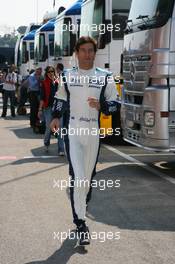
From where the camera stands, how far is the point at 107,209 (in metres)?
7.02

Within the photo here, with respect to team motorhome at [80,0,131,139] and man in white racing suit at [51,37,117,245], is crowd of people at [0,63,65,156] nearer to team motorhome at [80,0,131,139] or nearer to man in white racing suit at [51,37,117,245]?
team motorhome at [80,0,131,139]

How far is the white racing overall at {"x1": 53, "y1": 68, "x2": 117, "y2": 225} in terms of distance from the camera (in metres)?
5.61

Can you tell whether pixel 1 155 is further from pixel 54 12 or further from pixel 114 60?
pixel 54 12

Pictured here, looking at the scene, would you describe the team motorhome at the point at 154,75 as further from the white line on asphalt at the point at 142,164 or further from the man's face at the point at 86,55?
the man's face at the point at 86,55

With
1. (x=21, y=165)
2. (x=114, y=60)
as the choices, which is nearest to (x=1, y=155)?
(x=21, y=165)

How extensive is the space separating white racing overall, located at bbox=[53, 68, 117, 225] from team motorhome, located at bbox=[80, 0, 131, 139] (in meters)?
6.20

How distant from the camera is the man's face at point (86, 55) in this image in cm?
556

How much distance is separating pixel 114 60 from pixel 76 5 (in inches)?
167

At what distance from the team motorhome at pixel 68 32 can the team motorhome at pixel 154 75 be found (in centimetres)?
614

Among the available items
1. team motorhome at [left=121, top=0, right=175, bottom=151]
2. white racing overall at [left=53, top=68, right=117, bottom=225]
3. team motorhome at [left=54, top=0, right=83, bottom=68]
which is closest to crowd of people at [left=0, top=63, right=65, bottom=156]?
team motorhome at [left=54, top=0, right=83, bottom=68]

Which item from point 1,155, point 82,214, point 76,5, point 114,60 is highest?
point 76,5

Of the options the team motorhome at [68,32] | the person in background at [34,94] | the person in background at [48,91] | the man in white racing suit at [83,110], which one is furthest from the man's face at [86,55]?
the person in background at [34,94]

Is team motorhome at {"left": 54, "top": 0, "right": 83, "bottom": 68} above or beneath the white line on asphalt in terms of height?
above

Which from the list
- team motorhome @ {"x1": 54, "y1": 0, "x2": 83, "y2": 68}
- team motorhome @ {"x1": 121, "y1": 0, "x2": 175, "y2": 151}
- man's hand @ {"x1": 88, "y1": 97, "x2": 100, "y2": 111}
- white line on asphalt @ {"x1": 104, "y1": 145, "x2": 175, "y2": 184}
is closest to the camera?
man's hand @ {"x1": 88, "y1": 97, "x2": 100, "y2": 111}
